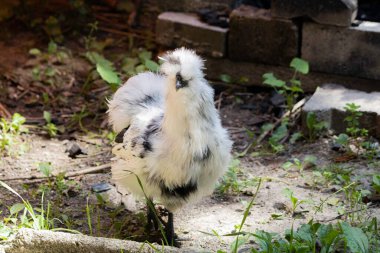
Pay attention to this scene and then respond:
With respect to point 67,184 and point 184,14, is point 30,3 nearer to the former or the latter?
point 184,14

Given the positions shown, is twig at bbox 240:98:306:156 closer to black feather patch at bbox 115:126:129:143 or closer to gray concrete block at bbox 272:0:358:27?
gray concrete block at bbox 272:0:358:27

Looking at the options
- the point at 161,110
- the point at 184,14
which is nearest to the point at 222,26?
the point at 184,14

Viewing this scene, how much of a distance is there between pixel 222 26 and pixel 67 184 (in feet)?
7.33

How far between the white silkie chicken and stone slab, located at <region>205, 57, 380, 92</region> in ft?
7.34

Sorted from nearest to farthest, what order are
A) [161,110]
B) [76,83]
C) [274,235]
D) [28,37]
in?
1. [274,235]
2. [161,110]
3. [76,83]
4. [28,37]

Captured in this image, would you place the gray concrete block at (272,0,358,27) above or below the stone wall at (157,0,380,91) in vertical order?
above

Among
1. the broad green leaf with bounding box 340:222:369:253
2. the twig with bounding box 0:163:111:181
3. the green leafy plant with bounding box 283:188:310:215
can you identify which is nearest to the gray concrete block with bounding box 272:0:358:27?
the green leafy plant with bounding box 283:188:310:215

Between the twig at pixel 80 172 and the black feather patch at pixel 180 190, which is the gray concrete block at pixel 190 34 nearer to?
the twig at pixel 80 172

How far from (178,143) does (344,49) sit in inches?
102

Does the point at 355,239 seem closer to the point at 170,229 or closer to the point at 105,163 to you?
the point at 170,229

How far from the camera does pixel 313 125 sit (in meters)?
5.36

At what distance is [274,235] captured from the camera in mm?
3803

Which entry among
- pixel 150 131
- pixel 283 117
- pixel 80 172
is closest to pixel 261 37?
pixel 283 117

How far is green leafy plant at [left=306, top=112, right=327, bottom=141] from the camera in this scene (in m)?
5.34
